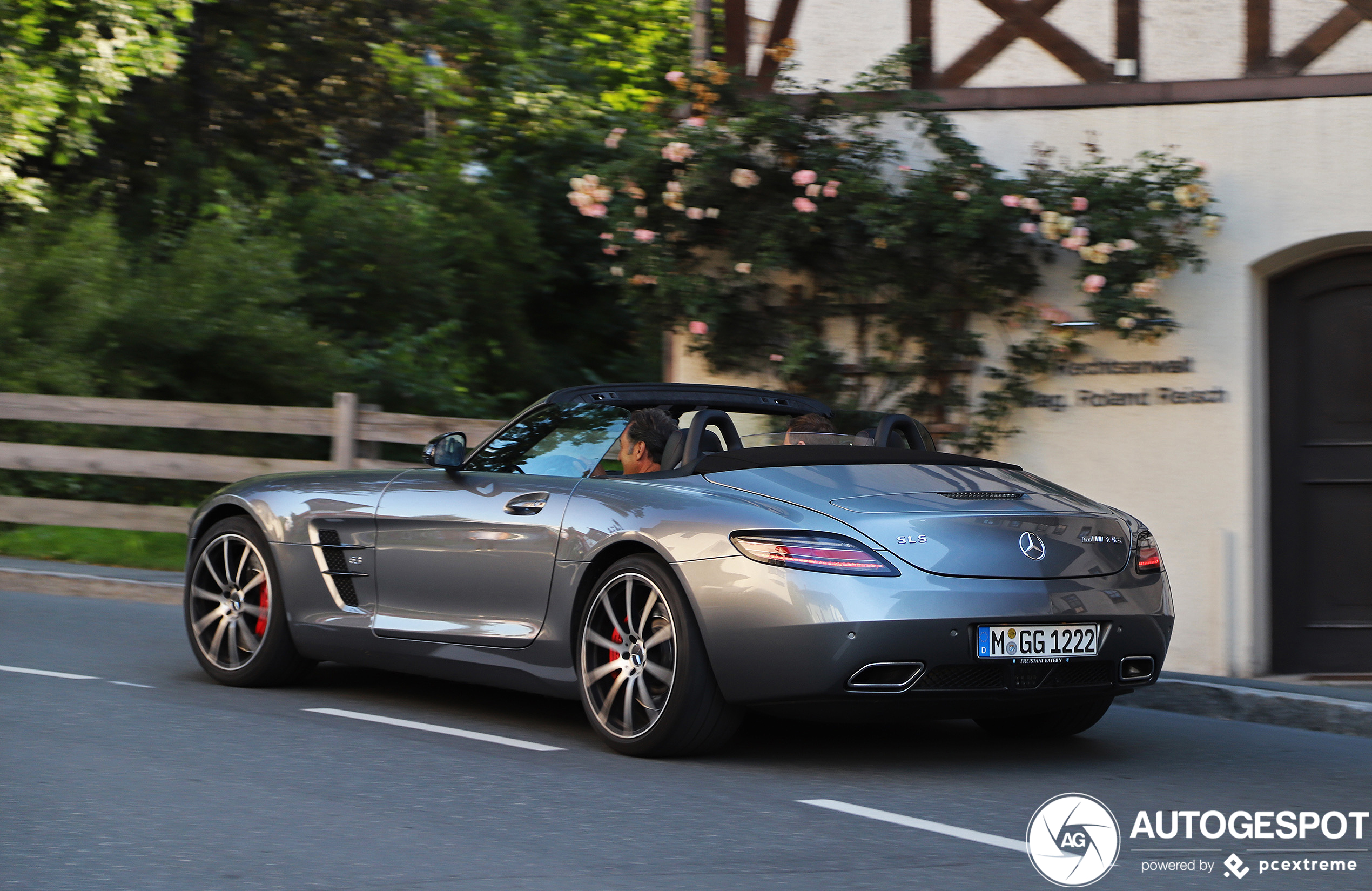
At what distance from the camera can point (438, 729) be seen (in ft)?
20.9

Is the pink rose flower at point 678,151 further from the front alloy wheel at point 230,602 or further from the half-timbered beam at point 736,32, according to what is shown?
the front alloy wheel at point 230,602

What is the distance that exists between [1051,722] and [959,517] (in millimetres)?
1341

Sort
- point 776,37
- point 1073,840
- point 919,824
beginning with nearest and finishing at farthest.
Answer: point 1073,840
point 919,824
point 776,37

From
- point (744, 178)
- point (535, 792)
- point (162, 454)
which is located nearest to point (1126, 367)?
point (744, 178)

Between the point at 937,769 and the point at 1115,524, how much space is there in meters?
1.07

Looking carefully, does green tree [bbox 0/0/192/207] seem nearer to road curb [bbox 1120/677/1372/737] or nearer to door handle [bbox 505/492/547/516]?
door handle [bbox 505/492/547/516]

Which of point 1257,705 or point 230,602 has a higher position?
point 230,602

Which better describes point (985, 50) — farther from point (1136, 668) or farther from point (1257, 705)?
point (1136, 668)

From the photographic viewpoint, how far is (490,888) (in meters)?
4.10

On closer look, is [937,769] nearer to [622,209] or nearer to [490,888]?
[490,888]

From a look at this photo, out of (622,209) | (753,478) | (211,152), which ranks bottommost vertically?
(753,478)

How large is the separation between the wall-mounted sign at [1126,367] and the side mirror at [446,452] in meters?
4.47

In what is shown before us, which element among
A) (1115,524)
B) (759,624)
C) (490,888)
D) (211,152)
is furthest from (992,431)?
(211,152)

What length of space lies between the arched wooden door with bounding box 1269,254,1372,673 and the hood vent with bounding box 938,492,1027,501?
4545 millimetres
